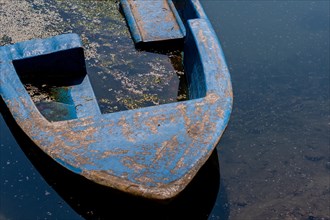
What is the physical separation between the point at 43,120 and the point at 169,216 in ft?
3.70

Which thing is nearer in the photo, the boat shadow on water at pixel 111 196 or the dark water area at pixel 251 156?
the boat shadow on water at pixel 111 196

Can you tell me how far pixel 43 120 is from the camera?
3135mm

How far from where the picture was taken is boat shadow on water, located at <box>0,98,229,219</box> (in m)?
2.96

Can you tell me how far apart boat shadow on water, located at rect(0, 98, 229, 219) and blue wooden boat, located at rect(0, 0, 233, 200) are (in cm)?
12

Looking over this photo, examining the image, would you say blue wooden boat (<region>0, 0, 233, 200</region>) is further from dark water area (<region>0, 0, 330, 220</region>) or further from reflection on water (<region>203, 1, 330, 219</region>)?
reflection on water (<region>203, 1, 330, 219</region>)

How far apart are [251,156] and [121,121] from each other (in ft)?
4.52

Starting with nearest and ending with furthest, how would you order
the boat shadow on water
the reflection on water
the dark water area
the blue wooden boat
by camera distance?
the blue wooden boat
the boat shadow on water
the dark water area
the reflection on water

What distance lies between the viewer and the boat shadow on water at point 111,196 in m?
2.96

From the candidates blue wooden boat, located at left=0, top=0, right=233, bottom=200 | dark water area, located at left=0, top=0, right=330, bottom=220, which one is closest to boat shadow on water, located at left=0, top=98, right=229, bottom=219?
dark water area, located at left=0, top=0, right=330, bottom=220

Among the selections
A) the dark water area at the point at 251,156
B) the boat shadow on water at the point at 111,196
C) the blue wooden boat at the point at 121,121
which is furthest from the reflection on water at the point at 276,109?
the blue wooden boat at the point at 121,121

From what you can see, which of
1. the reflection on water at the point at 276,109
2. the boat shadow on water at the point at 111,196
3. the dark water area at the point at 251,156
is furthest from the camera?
the reflection on water at the point at 276,109

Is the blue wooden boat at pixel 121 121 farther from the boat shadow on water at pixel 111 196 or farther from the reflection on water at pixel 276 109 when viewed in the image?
the reflection on water at pixel 276 109

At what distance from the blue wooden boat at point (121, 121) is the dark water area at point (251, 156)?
147 mm

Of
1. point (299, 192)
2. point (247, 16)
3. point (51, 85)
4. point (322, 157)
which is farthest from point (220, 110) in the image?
point (247, 16)
